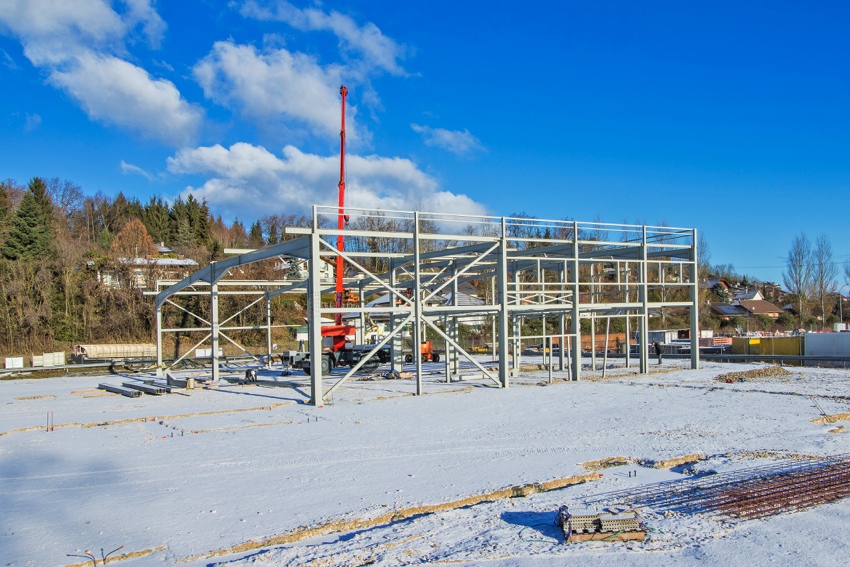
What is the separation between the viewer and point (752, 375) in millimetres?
20625

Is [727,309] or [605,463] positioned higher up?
[727,309]

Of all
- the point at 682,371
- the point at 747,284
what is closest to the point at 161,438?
the point at 682,371

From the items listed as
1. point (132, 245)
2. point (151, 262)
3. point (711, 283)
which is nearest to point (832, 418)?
point (151, 262)

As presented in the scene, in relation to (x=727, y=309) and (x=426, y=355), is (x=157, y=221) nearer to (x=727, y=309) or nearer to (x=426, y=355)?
(x=426, y=355)

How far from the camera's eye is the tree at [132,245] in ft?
136

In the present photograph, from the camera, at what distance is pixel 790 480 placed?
7.60 meters

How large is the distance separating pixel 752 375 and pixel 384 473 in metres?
16.7

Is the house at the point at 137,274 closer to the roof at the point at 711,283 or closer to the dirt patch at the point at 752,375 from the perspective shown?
the dirt patch at the point at 752,375

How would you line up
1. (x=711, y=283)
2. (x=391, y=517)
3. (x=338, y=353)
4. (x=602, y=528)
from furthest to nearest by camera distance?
1. (x=711, y=283)
2. (x=338, y=353)
3. (x=391, y=517)
4. (x=602, y=528)

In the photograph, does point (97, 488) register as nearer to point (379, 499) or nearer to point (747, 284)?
point (379, 499)

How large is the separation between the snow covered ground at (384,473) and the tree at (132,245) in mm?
26810

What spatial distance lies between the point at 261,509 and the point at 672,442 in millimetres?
6677

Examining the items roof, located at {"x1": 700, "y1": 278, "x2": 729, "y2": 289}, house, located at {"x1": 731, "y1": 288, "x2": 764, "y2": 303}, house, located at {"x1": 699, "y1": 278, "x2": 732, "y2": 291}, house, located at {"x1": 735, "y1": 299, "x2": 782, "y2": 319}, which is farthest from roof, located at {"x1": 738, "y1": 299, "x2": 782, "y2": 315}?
house, located at {"x1": 731, "y1": 288, "x2": 764, "y2": 303}

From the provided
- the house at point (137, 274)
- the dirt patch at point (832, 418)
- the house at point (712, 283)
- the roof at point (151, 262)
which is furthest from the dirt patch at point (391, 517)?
the house at point (712, 283)
